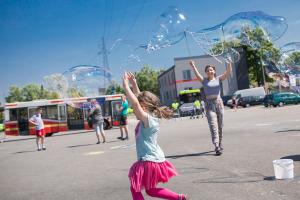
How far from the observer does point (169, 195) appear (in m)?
4.14

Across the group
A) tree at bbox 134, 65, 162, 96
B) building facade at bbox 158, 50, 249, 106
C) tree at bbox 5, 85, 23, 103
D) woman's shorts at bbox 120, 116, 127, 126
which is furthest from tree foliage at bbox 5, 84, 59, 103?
woman's shorts at bbox 120, 116, 127, 126

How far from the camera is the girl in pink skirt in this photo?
13.3ft

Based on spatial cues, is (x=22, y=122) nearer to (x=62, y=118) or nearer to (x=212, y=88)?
(x=62, y=118)

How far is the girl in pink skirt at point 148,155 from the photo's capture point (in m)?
4.05

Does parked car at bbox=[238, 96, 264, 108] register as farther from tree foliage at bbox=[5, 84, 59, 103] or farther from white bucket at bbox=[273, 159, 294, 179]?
tree foliage at bbox=[5, 84, 59, 103]

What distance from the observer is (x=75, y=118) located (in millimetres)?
29188

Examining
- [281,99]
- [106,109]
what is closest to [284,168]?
[106,109]

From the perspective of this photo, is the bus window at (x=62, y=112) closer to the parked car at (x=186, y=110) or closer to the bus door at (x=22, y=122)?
the bus door at (x=22, y=122)

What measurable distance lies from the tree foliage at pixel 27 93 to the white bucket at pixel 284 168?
13467 centimetres

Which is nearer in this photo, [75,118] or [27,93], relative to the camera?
[75,118]

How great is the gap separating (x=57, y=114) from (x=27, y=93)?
117566mm

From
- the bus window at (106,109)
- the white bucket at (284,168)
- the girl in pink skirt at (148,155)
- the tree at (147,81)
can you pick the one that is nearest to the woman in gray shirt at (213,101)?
the white bucket at (284,168)

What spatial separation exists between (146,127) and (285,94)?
3895cm

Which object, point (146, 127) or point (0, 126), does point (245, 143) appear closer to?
point (146, 127)
